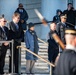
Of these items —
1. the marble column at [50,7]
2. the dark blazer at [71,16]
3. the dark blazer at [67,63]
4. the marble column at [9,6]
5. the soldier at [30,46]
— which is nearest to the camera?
the dark blazer at [67,63]

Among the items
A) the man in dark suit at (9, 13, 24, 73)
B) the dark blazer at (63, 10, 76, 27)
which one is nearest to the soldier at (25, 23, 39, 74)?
the man in dark suit at (9, 13, 24, 73)

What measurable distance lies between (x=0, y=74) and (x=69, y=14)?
6.02 m

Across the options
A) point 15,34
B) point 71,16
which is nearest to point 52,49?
point 15,34

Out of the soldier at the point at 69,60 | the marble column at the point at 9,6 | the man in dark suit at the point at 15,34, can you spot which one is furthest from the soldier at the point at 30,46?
the marble column at the point at 9,6

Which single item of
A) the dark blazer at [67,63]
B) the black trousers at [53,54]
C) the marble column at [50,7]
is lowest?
the black trousers at [53,54]

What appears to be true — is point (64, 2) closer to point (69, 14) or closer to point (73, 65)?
point (69, 14)

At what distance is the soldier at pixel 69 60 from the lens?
6051 millimetres

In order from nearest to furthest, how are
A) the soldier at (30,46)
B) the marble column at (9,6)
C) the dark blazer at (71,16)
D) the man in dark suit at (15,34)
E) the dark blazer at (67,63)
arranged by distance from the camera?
the dark blazer at (67,63), the man in dark suit at (15,34), the soldier at (30,46), the dark blazer at (71,16), the marble column at (9,6)

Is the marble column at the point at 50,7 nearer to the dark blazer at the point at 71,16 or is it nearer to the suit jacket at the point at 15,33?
the dark blazer at the point at 71,16

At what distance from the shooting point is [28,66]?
13516mm

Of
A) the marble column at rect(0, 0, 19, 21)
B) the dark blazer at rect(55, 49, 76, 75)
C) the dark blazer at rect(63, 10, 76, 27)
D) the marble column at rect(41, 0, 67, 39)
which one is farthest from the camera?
the marble column at rect(41, 0, 67, 39)

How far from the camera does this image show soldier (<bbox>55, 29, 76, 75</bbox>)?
6.05 metres

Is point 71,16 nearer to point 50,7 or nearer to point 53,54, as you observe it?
point 50,7

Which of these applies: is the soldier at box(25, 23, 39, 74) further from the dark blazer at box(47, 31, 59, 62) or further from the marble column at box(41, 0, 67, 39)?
the marble column at box(41, 0, 67, 39)
